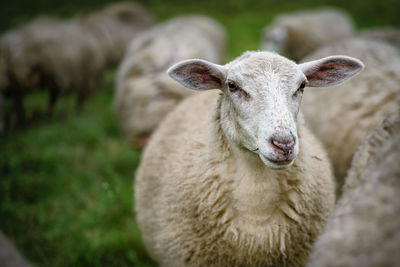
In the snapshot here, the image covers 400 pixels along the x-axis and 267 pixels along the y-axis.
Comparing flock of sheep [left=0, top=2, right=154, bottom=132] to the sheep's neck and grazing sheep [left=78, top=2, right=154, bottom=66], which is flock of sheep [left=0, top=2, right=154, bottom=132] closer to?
grazing sheep [left=78, top=2, right=154, bottom=66]

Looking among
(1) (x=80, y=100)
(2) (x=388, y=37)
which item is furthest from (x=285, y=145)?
(1) (x=80, y=100)

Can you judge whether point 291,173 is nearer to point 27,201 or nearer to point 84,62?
point 27,201

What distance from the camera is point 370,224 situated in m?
1.22

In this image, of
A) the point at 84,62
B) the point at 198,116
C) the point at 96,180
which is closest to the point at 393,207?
the point at 198,116

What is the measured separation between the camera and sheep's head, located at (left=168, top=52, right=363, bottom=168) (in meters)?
1.72

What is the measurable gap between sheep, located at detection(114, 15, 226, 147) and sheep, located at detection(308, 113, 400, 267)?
3474 mm

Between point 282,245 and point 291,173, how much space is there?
0.44 meters

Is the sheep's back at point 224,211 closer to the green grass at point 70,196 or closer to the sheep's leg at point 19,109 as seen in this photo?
the green grass at point 70,196

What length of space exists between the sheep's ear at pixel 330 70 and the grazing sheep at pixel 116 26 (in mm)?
6310

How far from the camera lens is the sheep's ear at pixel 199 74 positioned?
2123 mm

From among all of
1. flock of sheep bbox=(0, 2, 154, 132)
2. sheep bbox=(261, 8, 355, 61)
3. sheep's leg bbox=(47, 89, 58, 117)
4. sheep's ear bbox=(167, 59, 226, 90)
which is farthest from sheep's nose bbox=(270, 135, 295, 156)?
sheep bbox=(261, 8, 355, 61)

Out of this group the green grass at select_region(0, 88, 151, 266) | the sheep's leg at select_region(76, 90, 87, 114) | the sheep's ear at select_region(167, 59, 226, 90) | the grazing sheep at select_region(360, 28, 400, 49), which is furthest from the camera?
the sheep's leg at select_region(76, 90, 87, 114)

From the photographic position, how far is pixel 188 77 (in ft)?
7.20

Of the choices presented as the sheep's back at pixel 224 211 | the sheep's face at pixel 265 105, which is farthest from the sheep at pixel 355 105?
the sheep's face at pixel 265 105
